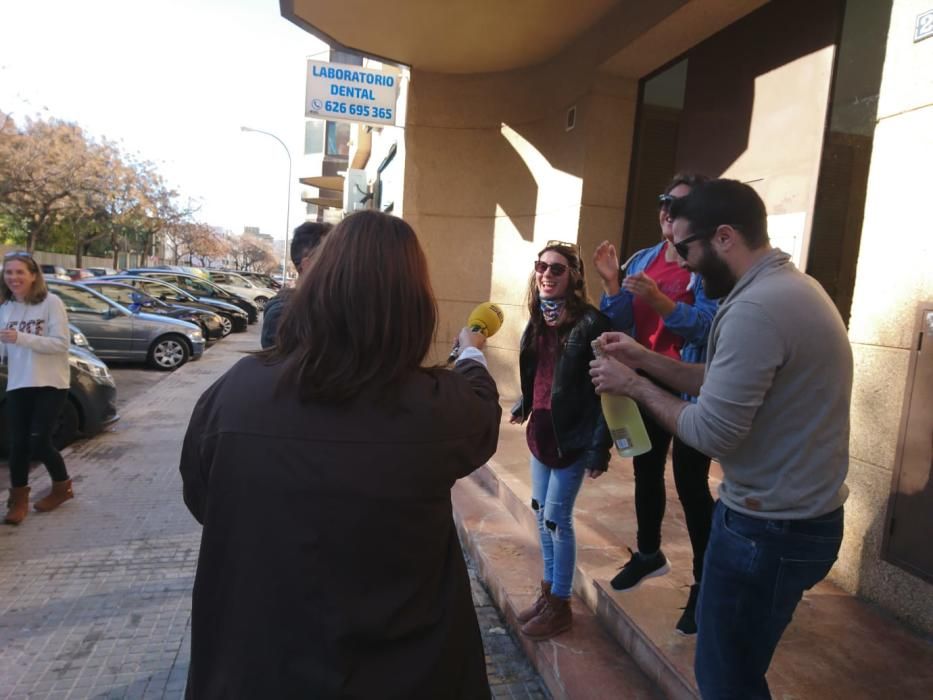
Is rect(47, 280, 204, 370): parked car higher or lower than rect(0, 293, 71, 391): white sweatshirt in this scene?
lower

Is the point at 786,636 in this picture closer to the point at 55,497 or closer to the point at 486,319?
the point at 486,319

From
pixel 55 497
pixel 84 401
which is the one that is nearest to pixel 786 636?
pixel 55 497

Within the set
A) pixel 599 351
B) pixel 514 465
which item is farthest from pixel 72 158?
pixel 599 351

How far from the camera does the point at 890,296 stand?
2865 mm

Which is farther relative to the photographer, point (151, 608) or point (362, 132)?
point (362, 132)

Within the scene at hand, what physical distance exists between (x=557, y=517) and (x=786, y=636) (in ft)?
3.63

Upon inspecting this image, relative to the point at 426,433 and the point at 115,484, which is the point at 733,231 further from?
the point at 115,484

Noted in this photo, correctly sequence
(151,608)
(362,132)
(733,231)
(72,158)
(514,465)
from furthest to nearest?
(72,158) → (362,132) → (514,465) → (151,608) → (733,231)

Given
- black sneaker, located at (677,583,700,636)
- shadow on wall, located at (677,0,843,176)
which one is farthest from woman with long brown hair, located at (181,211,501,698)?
shadow on wall, located at (677,0,843,176)

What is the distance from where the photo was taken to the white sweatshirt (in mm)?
4266

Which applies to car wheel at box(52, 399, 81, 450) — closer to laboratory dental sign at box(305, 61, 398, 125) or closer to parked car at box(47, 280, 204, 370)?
laboratory dental sign at box(305, 61, 398, 125)

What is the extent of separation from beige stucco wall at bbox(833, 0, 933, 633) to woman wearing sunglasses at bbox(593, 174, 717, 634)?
93 cm

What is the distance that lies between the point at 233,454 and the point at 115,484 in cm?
496

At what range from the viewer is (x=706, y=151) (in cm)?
514
